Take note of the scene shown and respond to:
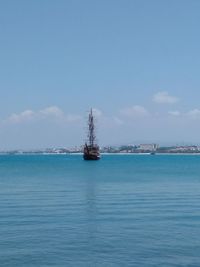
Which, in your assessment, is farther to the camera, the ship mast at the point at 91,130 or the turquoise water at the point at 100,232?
the ship mast at the point at 91,130

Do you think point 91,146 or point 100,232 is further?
point 91,146

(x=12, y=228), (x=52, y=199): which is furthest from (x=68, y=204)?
(x=12, y=228)

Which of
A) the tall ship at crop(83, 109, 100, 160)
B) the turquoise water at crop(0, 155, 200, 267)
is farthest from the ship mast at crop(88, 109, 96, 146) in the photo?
the turquoise water at crop(0, 155, 200, 267)

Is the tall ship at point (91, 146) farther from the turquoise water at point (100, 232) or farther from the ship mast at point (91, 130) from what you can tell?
the turquoise water at point (100, 232)

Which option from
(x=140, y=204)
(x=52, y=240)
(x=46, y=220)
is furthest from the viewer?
(x=140, y=204)

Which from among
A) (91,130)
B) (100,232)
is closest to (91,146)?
(91,130)

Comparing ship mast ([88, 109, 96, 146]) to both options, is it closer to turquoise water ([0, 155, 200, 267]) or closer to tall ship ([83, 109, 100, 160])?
tall ship ([83, 109, 100, 160])

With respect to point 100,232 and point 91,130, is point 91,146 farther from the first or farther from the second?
point 100,232

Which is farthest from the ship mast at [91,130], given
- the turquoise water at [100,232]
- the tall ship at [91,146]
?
the turquoise water at [100,232]

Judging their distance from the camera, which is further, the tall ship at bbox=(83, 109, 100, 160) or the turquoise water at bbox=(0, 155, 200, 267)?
the tall ship at bbox=(83, 109, 100, 160)

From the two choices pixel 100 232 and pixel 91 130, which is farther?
pixel 91 130

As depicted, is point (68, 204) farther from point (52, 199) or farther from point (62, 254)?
point (62, 254)

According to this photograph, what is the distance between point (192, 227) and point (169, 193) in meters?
26.6

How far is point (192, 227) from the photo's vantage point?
109 feet
